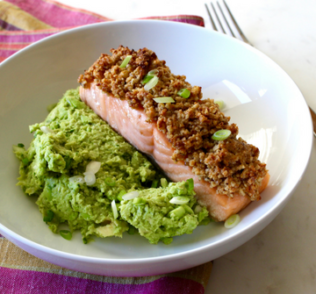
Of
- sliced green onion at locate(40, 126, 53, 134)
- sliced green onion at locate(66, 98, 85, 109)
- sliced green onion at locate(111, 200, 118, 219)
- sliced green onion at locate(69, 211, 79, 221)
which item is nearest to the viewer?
sliced green onion at locate(111, 200, 118, 219)

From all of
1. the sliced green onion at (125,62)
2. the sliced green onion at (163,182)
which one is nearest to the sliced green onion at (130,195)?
the sliced green onion at (163,182)

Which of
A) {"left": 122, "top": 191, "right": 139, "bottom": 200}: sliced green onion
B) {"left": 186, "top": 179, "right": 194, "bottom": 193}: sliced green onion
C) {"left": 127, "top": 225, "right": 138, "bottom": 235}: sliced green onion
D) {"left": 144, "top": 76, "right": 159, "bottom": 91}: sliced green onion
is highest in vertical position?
{"left": 144, "top": 76, "right": 159, "bottom": 91}: sliced green onion

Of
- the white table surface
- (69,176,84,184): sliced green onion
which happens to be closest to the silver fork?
the white table surface

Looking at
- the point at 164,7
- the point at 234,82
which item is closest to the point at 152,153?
the point at 234,82

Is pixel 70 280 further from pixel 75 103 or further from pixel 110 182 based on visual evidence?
pixel 75 103

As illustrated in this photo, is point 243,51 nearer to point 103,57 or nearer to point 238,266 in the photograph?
point 103,57

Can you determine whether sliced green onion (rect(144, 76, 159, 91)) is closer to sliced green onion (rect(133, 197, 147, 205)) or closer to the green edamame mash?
the green edamame mash
